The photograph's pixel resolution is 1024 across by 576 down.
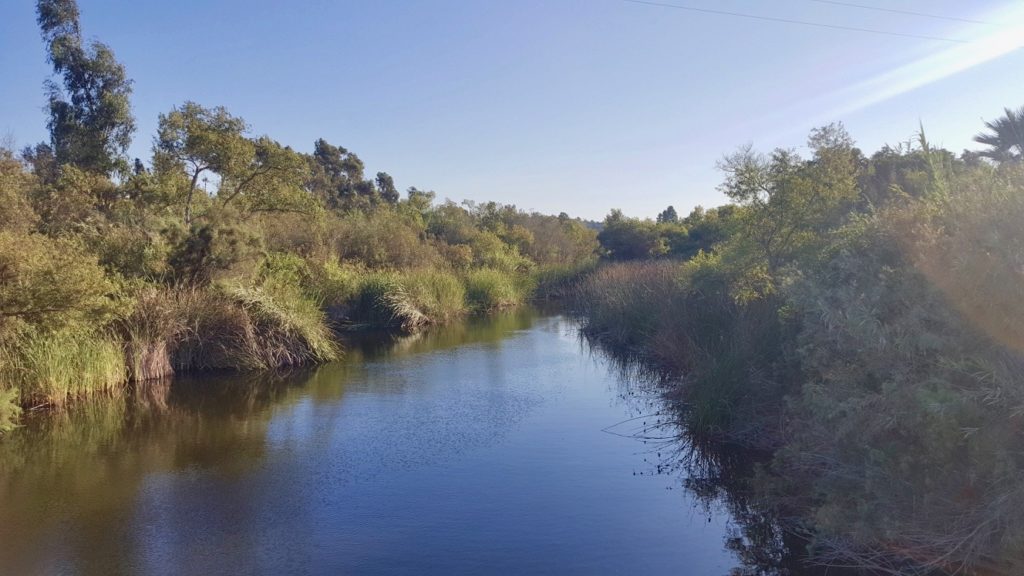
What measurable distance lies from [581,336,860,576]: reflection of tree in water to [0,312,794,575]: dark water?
0.11 m

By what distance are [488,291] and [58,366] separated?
60.3 feet

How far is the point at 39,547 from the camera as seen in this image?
608 centimetres

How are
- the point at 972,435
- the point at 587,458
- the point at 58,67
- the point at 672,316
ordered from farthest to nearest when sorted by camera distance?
the point at 58,67 → the point at 672,316 → the point at 587,458 → the point at 972,435

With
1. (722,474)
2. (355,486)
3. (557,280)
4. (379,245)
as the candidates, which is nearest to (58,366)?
(355,486)

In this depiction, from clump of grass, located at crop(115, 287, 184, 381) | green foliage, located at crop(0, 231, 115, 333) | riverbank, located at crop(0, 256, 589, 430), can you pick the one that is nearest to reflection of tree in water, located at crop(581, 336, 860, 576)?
riverbank, located at crop(0, 256, 589, 430)

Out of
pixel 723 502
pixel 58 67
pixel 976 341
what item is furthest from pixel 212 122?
pixel 976 341

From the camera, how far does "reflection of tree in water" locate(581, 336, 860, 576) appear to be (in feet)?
19.7

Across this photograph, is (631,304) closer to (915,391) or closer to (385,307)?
(385,307)

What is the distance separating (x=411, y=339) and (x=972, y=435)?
1663 cm

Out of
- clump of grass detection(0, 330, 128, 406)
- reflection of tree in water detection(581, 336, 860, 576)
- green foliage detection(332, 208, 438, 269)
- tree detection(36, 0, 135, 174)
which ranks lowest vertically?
reflection of tree in water detection(581, 336, 860, 576)

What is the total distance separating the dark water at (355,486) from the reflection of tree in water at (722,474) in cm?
11

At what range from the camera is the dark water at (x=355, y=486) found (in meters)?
5.96

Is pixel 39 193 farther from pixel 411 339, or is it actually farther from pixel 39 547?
pixel 39 547

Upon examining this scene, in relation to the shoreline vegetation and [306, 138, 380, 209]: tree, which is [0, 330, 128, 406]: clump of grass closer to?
the shoreline vegetation
